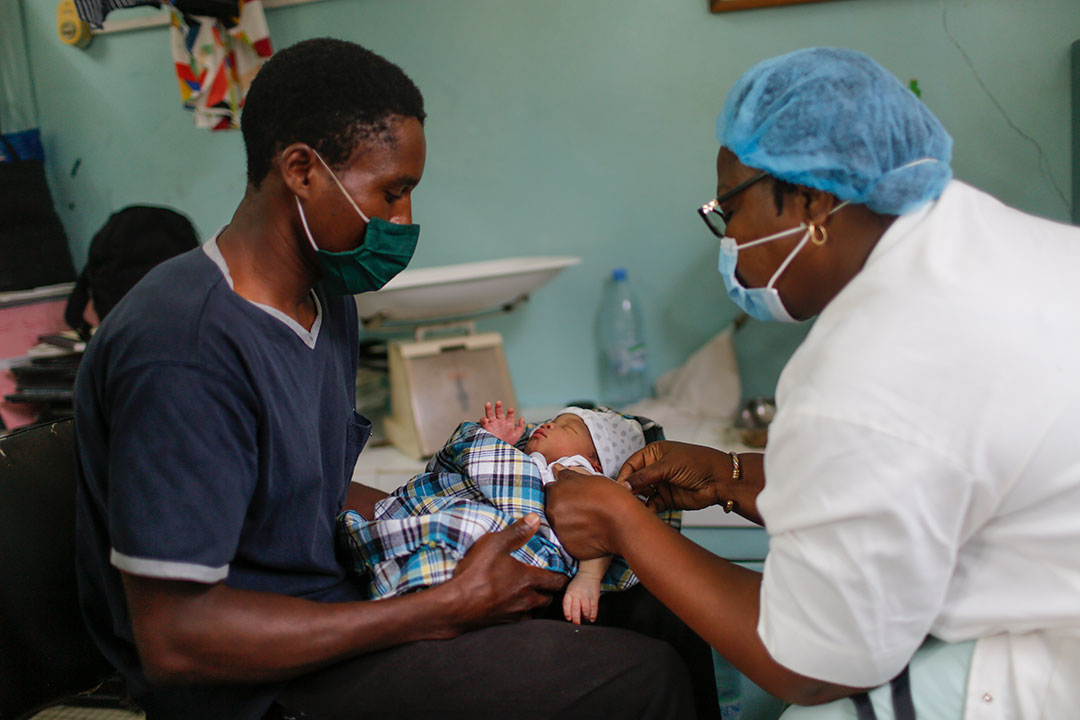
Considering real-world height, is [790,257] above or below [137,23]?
below

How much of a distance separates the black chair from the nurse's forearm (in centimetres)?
98

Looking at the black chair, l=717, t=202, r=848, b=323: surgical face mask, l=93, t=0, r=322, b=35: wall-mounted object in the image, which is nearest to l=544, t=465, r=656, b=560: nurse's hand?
l=717, t=202, r=848, b=323: surgical face mask

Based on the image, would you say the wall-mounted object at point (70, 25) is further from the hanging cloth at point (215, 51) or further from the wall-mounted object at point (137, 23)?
the hanging cloth at point (215, 51)

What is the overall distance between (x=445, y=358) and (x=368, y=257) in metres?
1.32

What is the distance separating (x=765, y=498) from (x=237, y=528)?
707 millimetres

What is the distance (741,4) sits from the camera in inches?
102

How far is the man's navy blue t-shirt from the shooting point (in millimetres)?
966

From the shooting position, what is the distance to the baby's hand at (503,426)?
1710 mm

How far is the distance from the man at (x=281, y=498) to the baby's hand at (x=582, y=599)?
48mm

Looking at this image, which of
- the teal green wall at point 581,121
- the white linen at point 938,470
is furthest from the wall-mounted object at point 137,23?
the white linen at point 938,470

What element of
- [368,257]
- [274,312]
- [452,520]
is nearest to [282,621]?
[452,520]

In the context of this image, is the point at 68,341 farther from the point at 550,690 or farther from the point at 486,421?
the point at 550,690

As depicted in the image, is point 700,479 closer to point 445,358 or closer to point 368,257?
point 368,257

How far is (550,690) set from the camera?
1113 mm
